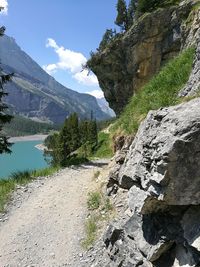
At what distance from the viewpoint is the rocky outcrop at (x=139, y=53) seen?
4775 centimetres

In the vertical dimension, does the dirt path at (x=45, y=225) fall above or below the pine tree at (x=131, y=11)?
below

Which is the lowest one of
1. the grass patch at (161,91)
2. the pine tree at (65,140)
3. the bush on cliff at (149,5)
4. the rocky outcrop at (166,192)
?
the pine tree at (65,140)

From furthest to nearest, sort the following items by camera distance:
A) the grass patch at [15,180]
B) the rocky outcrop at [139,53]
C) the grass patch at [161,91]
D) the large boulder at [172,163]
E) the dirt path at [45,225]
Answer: the rocky outcrop at [139,53], the grass patch at [15,180], the grass patch at [161,91], the dirt path at [45,225], the large boulder at [172,163]

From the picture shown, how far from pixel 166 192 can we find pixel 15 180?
1633 centimetres

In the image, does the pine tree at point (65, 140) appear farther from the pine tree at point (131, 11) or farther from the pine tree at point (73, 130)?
the pine tree at point (131, 11)

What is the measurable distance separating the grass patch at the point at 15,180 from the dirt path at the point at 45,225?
632mm

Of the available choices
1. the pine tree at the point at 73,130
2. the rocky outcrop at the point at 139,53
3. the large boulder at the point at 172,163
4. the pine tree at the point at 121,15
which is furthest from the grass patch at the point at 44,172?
the pine tree at the point at 121,15

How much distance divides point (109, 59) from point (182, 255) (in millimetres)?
55029

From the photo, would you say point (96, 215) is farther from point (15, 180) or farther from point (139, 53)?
point (139, 53)

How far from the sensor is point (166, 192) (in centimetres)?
775

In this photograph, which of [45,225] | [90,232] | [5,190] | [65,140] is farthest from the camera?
[65,140]

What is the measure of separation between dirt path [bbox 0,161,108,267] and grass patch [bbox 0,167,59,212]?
2.07 ft

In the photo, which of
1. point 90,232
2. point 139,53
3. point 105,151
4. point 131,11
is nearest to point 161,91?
point 90,232

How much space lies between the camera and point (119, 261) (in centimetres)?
1030
